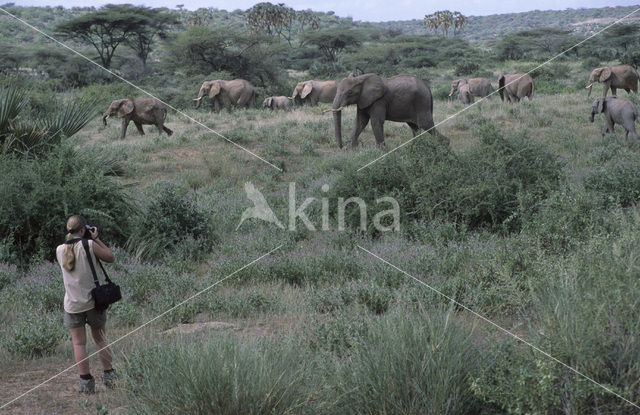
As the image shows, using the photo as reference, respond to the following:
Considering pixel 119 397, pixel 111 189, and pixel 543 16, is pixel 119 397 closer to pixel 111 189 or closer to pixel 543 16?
pixel 111 189

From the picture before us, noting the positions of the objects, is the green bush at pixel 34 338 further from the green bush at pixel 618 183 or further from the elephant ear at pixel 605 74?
the elephant ear at pixel 605 74

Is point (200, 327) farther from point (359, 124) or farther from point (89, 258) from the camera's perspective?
point (359, 124)

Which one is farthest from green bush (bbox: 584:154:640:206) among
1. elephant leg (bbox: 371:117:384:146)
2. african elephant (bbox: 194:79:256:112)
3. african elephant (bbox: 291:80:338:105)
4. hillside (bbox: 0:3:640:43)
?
hillside (bbox: 0:3:640:43)

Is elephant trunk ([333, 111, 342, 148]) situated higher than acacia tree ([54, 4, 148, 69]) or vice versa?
acacia tree ([54, 4, 148, 69])

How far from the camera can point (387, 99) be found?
551 inches

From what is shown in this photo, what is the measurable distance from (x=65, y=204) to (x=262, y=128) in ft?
32.9

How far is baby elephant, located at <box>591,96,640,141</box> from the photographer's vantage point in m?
13.3

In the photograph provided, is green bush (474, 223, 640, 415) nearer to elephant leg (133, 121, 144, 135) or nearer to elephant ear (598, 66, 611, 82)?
elephant leg (133, 121, 144, 135)

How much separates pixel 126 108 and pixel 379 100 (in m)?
7.77

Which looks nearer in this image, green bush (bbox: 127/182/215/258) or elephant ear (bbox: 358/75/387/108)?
green bush (bbox: 127/182/215/258)

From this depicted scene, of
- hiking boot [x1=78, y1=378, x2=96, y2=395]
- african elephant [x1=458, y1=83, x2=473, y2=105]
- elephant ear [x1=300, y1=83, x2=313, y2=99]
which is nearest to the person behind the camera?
hiking boot [x1=78, y1=378, x2=96, y2=395]

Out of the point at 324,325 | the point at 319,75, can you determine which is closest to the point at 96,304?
the point at 324,325

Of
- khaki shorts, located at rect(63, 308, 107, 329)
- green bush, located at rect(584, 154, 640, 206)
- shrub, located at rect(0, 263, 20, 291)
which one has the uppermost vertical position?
khaki shorts, located at rect(63, 308, 107, 329)

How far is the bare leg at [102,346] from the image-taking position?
4.14m
